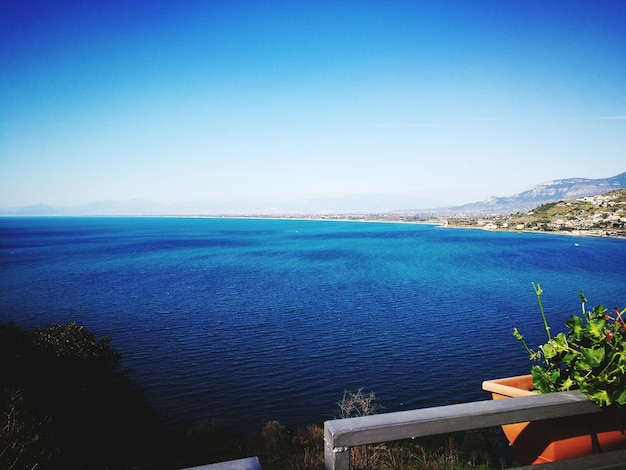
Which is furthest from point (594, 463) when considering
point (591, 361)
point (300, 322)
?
point (300, 322)

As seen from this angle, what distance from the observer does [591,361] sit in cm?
304

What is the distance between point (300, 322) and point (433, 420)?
3374cm

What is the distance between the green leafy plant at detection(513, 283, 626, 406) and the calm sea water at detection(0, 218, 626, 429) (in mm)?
16950

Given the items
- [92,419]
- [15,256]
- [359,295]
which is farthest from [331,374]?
[15,256]

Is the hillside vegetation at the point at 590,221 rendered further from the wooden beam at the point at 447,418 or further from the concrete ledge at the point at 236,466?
the concrete ledge at the point at 236,466

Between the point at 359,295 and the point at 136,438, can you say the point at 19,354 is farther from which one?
the point at 359,295

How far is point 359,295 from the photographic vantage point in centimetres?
4788

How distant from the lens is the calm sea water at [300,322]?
853 inches

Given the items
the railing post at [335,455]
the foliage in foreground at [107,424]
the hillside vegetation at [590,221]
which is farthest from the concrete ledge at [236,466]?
the hillside vegetation at [590,221]

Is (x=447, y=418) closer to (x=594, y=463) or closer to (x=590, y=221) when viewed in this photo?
(x=594, y=463)

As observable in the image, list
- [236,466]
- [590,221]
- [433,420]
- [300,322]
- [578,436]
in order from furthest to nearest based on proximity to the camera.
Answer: [590,221] < [300,322] < [578,436] < [433,420] < [236,466]

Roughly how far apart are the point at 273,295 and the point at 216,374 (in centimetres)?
2368

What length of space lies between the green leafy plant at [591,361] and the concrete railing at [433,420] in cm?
17

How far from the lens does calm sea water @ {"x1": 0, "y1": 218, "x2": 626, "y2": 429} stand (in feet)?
71.1
